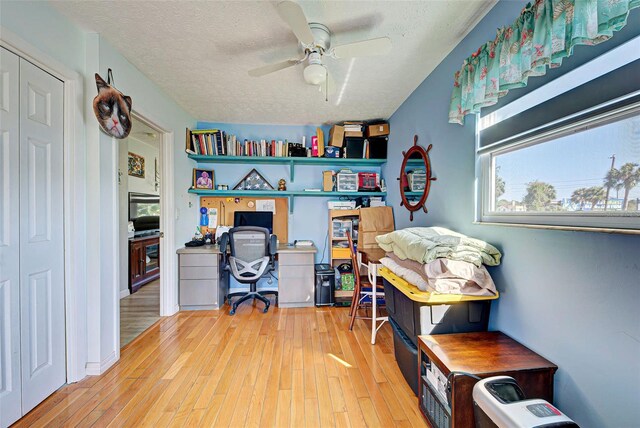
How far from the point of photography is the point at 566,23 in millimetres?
933

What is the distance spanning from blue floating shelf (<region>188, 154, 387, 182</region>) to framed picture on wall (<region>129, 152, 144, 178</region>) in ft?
4.44

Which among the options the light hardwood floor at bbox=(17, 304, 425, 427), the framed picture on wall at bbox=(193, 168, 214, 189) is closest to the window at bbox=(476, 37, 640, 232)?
the light hardwood floor at bbox=(17, 304, 425, 427)

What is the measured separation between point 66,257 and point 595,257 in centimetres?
288

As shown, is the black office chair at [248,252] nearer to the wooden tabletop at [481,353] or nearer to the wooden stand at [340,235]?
the wooden stand at [340,235]

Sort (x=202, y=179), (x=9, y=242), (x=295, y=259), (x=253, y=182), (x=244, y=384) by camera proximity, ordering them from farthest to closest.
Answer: (x=253, y=182) → (x=202, y=179) → (x=295, y=259) → (x=244, y=384) → (x=9, y=242)

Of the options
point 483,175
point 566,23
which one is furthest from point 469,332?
point 566,23

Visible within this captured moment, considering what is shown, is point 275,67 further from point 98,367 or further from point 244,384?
point 98,367

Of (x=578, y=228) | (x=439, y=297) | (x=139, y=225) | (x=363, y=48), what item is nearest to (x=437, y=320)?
(x=439, y=297)

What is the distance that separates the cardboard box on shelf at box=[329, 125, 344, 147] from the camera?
321cm

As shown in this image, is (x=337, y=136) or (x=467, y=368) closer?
(x=467, y=368)

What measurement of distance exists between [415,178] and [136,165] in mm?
4261

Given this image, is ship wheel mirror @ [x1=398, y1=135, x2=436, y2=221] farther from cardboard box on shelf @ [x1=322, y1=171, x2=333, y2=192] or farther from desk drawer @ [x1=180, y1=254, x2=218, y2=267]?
desk drawer @ [x1=180, y1=254, x2=218, y2=267]

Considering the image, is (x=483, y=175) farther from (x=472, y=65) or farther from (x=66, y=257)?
(x=66, y=257)

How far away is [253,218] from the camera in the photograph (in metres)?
3.35
